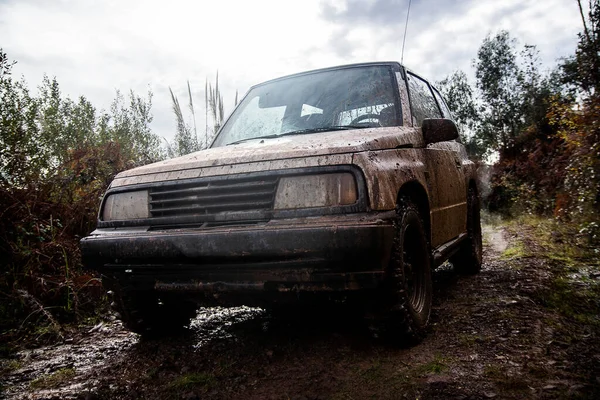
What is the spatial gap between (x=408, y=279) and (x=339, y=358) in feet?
2.05

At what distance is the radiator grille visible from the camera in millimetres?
2186

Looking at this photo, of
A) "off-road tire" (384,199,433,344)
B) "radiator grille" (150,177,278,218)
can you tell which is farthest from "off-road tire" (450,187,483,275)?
"radiator grille" (150,177,278,218)

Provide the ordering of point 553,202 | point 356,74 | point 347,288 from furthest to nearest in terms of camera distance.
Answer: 1. point 553,202
2. point 356,74
3. point 347,288

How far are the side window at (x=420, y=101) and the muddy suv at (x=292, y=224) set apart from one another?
0.76 ft

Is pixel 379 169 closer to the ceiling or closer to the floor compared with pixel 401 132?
closer to the floor

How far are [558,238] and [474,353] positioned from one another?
4.51 meters

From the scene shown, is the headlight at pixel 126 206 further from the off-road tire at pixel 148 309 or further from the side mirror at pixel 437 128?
the side mirror at pixel 437 128

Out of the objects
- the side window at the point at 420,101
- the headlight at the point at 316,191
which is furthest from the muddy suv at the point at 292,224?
the side window at the point at 420,101

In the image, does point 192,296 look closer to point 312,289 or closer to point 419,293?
point 312,289

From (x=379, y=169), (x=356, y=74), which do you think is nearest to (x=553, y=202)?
(x=356, y=74)

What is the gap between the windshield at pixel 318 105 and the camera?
3.02 metres

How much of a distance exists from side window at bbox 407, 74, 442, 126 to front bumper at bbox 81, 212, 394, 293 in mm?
1520

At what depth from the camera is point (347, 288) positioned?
198cm

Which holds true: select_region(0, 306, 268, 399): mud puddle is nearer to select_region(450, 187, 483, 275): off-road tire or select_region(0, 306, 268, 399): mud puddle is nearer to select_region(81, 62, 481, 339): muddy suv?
select_region(81, 62, 481, 339): muddy suv
